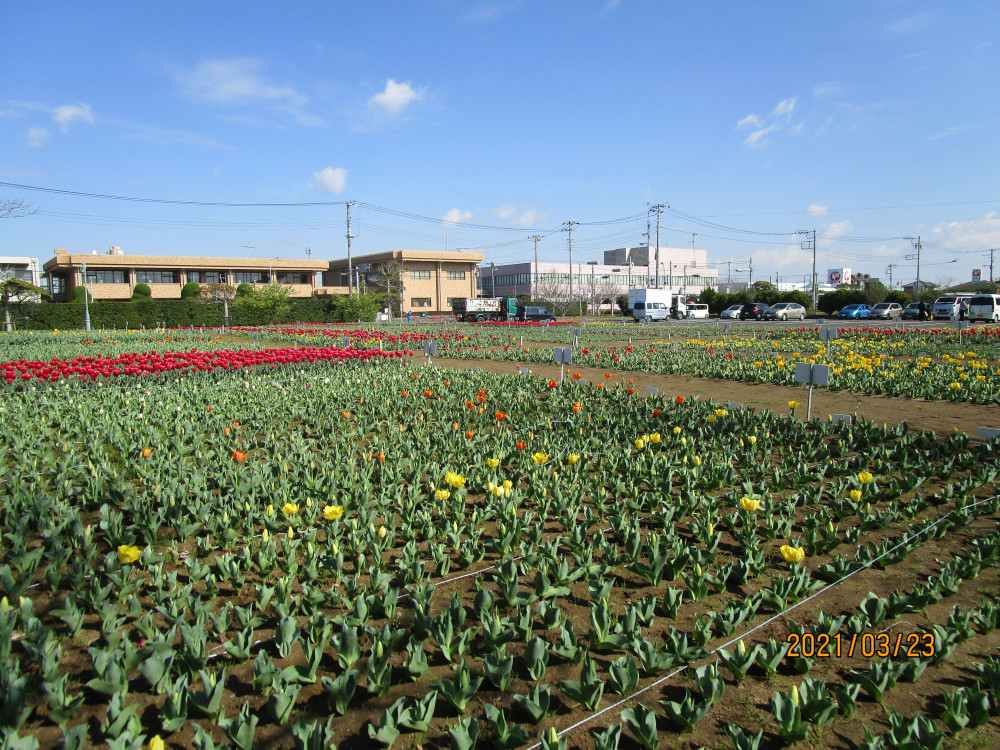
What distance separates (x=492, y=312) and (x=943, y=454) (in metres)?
45.8

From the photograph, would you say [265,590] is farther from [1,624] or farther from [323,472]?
[323,472]

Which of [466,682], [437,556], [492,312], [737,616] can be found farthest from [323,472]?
[492,312]

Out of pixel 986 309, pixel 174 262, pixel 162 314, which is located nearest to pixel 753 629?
pixel 986 309

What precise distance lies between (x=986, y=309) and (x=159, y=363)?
46277mm

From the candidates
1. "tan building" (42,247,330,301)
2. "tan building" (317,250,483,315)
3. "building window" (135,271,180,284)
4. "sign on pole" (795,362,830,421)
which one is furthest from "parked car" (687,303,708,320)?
"sign on pole" (795,362,830,421)

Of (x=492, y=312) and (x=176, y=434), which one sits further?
(x=492, y=312)

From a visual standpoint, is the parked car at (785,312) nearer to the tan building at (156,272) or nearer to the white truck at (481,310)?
the white truck at (481,310)

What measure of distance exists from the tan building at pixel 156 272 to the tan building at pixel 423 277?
494 cm

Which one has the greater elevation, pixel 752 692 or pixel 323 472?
pixel 323 472

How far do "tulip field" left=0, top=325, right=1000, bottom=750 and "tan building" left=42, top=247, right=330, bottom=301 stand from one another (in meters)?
52.1

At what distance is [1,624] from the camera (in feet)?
9.43

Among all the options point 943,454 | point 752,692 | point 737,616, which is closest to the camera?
point 752,692

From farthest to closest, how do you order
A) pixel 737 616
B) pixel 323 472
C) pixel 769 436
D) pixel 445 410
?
pixel 445 410 → pixel 769 436 → pixel 323 472 → pixel 737 616
